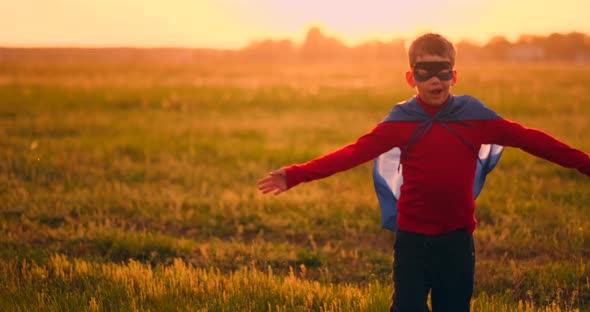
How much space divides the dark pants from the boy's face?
83 centimetres

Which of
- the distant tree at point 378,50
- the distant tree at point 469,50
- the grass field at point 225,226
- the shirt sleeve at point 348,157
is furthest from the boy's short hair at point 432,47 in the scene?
the distant tree at point 469,50

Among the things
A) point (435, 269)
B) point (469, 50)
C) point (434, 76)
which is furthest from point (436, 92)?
point (469, 50)

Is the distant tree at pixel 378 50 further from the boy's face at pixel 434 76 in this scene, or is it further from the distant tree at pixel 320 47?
the boy's face at pixel 434 76

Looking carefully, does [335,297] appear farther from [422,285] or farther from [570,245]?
[570,245]

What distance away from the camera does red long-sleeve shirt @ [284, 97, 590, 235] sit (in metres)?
3.34

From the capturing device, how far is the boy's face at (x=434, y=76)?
336cm

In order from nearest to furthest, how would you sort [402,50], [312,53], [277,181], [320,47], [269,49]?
1. [277,181]
2. [402,50]
3. [312,53]
4. [320,47]
5. [269,49]

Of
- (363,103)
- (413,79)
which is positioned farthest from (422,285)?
(363,103)

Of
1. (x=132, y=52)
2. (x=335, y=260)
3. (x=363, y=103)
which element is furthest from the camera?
(x=132, y=52)

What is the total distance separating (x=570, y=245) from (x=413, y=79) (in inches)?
139

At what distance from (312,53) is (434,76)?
108 m

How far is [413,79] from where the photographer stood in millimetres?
3459

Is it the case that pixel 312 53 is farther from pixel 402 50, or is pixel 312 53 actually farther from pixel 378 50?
pixel 402 50

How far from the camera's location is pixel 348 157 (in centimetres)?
350
